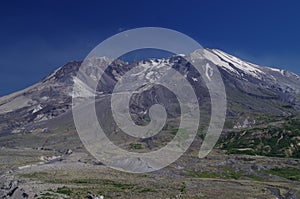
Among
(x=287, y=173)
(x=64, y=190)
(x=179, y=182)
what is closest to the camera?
(x=64, y=190)

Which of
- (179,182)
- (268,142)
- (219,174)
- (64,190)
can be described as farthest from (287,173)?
(64,190)

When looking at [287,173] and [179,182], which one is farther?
[287,173]

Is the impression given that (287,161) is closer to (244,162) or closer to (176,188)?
(244,162)

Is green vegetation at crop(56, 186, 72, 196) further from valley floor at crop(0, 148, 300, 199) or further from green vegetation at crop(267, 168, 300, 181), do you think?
green vegetation at crop(267, 168, 300, 181)

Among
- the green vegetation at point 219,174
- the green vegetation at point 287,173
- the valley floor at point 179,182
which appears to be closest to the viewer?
the valley floor at point 179,182

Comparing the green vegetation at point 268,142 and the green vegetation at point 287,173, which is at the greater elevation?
the green vegetation at point 268,142

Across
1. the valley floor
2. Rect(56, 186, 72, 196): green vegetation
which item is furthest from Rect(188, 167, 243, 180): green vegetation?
Rect(56, 186, 72, 196): green vegetation

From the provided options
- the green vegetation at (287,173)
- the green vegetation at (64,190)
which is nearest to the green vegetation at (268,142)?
the green vegetation at (287,173)

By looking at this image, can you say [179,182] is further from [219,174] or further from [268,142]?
[268,142]

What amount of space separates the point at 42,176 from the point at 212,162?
212ft

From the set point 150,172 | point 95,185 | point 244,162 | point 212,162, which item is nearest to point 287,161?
point 244,162

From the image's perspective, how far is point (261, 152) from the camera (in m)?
174

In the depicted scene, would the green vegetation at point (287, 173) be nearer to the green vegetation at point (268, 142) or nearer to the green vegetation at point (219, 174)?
the green vegetation at point (219, 174)

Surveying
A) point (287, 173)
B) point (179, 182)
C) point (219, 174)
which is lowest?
point (179, 182)
